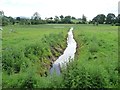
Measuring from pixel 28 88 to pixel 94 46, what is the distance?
1413cm

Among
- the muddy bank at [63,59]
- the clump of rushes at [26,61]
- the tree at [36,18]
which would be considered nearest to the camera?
the clump of rushes at [26,61]

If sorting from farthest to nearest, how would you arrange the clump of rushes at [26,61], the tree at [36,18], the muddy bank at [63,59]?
the tree at [36,18] < the muddy bank at [63,59] < the clump of rushes at [26,61]

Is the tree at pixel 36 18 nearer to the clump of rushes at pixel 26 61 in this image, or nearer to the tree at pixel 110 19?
the tree at pixel 110 19

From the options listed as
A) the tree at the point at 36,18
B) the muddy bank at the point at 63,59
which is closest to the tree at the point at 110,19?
the tree at the point at 36,18

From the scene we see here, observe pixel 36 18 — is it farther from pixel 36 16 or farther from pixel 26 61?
pixel 26 61

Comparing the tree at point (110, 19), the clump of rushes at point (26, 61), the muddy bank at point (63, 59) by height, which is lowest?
the muddy bank at point (63, 59)

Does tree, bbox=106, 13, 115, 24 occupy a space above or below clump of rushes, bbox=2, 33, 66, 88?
above

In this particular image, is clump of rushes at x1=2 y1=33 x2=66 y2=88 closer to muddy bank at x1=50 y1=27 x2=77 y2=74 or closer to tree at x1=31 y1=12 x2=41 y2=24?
muddy bank at x1=50 y1=27 x2=77 y2=74

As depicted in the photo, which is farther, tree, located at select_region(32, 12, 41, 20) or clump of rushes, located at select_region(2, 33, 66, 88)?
tree, located at select_region(32, 12, 41, 20)

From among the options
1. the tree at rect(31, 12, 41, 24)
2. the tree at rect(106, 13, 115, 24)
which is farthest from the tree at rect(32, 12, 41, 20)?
the tree at rect(106, 13, 115, 24)

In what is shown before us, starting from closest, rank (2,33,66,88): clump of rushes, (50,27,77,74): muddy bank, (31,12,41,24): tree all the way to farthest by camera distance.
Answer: (2,33,66,88): clump of rushes → (50,27,77,74): muddy bank → (31,12,41,24): tree

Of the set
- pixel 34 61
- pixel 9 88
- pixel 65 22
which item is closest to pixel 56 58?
pixel 34 61

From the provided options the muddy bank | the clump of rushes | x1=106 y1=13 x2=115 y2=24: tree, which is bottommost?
the muddy bank

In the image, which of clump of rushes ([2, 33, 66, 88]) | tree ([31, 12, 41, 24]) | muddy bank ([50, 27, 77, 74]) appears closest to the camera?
clump of rushes ([2, 33, 66, 88])
